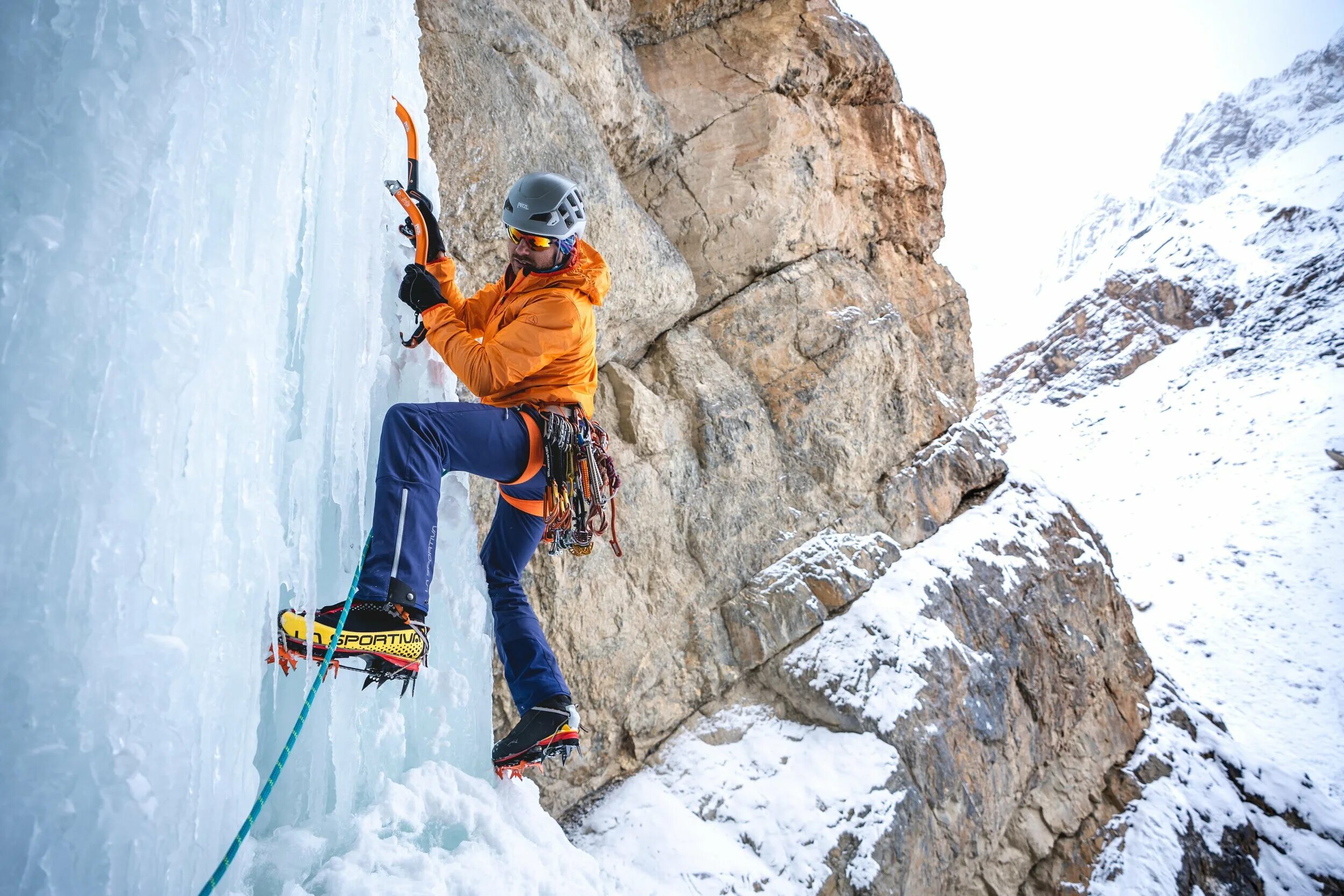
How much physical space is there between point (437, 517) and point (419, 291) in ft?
2.92

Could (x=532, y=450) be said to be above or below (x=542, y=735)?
above

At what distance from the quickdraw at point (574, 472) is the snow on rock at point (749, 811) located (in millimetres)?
2062

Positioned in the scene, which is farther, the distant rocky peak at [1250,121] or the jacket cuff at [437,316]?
the distant rocky peak at [1250,121]

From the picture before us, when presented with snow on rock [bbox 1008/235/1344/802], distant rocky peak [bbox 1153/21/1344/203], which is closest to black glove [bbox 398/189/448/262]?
snow on rock [bbox 1008/235/1344/802]

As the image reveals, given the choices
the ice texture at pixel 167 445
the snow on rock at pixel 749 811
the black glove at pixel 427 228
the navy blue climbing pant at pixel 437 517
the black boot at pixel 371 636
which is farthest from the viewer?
the snow on rock at pixel 749 811

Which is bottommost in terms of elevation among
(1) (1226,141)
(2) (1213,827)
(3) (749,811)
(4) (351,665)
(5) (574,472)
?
(2) (1213,827)

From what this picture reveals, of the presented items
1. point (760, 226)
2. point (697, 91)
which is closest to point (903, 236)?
point (760, 226)

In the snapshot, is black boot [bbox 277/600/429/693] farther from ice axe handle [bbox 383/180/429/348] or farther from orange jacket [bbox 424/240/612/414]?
ice axe handle [bbox 383/180/429/348]

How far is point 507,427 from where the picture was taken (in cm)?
266

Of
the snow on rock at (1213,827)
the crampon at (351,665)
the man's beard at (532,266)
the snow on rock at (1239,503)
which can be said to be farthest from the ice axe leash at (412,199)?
the snow on rock at (1239,503)

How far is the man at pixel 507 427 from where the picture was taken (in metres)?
2.25

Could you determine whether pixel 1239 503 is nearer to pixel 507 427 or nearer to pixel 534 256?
pixel 534 256

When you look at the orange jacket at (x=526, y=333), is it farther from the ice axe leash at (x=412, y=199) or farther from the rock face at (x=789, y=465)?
the rock face at (x=789, y=465)

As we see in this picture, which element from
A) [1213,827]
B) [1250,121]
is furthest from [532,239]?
[1250,121]
